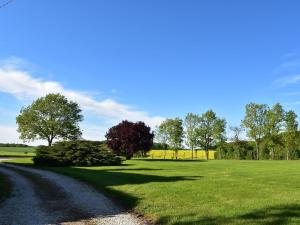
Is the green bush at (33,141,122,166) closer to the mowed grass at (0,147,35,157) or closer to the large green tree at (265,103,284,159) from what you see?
the mowed grass at (0,147,35,157)

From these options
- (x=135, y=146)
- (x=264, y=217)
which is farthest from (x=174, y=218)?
(x=135, y=146)

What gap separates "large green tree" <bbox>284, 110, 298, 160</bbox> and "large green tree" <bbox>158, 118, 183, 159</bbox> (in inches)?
937

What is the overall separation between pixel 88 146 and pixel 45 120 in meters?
34.2

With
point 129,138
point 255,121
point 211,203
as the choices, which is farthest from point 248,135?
point 211,203

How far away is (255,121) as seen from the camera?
8694 centimetres

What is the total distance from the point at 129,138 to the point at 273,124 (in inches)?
1423

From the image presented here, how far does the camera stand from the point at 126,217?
11758 millimetres

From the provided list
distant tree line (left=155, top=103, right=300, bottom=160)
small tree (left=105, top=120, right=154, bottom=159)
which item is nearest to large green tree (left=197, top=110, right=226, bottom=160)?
distant tree line (left=155, top=103, right=300, bottom=160)

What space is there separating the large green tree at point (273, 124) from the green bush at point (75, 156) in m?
48.0

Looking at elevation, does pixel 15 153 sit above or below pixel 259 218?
above

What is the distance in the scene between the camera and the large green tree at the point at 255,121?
282 ft

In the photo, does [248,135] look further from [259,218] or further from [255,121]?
[259,218]

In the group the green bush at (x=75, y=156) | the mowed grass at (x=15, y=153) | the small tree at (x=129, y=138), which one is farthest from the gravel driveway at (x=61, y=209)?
the mowed grass at (x=15, y=153)

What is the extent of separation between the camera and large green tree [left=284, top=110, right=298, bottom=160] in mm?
81562
